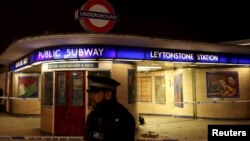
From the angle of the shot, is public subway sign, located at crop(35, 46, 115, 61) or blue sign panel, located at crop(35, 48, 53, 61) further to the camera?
blue sign panel, located at crop(35, 48, 53, 61)

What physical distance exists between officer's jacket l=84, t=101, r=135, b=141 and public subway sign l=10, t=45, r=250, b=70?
7.83 meters

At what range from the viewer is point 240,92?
15.2 meters

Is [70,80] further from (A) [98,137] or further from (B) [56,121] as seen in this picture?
(A) [98,137]

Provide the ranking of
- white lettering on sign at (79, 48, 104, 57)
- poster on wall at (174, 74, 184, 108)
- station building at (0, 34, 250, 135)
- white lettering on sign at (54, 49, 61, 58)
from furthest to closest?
poster on wall at (174, 74, 184, 108), white lettering on sign at (54, 49, 61, 58), station building at (0, 34, 250, 135), white lettering on sign at (79, 48, 104, 57)

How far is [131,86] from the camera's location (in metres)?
12.1

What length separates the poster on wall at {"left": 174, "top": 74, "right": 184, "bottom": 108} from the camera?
53.2 feet

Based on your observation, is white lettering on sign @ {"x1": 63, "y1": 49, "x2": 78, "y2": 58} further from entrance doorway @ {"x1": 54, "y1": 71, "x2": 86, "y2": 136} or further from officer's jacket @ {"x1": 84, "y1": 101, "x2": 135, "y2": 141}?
officer's jacket @ {"x1": 84, "y1": 101, "x2": 135, "y2": 141}

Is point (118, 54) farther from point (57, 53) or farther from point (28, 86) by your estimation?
point (28, 86)

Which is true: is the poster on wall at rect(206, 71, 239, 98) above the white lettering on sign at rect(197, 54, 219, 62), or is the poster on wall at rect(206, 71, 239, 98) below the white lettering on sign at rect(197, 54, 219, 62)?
below

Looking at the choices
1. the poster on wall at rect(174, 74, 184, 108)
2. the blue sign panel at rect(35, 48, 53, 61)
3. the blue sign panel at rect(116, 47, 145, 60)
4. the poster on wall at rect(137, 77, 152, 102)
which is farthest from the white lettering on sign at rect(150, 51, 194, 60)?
the poster on wall at rect(137, 77, 152, 102)

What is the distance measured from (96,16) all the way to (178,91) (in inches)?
300

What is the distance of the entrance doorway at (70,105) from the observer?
11008mm

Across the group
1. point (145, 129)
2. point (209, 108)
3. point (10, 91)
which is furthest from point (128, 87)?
point (10, 91)

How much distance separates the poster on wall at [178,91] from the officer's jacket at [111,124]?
1319 cm
